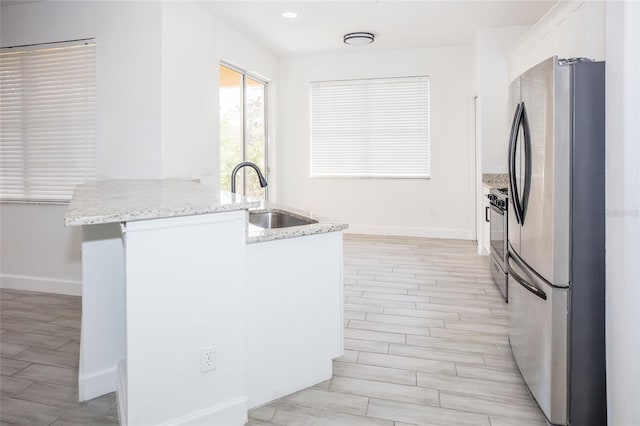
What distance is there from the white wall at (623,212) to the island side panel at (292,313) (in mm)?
1243

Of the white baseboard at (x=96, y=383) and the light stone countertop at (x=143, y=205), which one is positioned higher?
the light stone countertop at (x=143, y=205)

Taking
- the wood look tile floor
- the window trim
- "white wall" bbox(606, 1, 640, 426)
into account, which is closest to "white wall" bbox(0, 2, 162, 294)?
the wood look tile floor

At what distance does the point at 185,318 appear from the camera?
5.82ft

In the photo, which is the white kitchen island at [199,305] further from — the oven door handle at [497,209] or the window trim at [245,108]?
the window trim at [245,108]

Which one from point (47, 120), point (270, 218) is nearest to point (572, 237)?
point (270, 218)

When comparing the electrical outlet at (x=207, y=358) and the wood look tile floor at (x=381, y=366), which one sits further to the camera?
the wood look tile floor at (x=381, y=366)

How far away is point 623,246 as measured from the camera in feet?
5.29

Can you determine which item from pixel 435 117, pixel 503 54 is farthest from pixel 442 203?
pixel 503 54

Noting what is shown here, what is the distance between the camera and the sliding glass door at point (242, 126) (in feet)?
17.7

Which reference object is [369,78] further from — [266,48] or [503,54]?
[503,54]

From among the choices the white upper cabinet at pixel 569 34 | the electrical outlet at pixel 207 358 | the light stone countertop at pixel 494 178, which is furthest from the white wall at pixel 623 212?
the light stone countertop at pixel 494 178

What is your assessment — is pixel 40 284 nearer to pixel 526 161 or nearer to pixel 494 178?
pixel 526 161

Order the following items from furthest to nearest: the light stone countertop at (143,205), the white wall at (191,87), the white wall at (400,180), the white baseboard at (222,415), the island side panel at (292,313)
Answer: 1. the white wall at (400,180)
2. the white wall at (191,87)
3. the island side panel at (292,313)
4. the white baseboard at (222,415)
5. the light stone countertop at (143,205)

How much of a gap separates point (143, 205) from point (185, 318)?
491 millimetres
